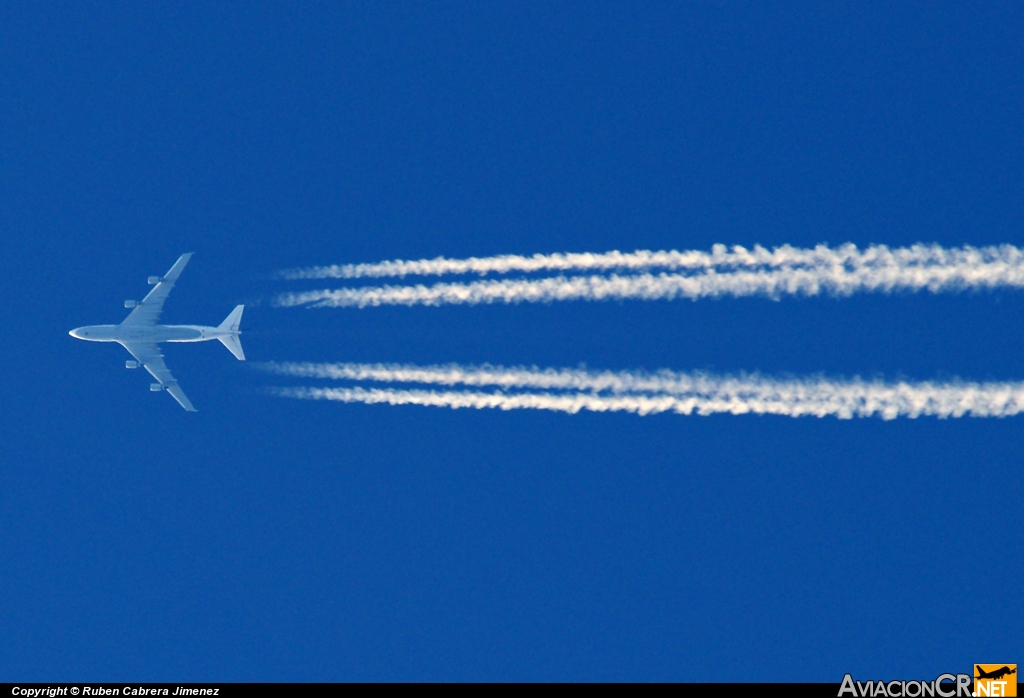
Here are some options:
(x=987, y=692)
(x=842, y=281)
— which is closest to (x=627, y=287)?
(x=842, y=281)

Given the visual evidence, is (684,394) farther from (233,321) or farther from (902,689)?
(233,321)

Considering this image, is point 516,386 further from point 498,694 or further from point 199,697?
point 199,697

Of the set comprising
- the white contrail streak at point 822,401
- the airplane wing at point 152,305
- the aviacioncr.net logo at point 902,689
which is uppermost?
the airplane wing at point 152,305

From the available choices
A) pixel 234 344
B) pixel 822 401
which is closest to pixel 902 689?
pixel 822 401

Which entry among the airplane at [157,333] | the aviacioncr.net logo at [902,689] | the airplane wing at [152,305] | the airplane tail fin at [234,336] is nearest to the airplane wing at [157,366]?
the airplane at [157,333]

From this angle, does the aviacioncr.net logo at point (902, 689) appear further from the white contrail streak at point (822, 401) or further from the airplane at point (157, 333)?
the airplane at point (157, 333)

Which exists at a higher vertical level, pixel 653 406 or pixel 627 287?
pixel 627 287

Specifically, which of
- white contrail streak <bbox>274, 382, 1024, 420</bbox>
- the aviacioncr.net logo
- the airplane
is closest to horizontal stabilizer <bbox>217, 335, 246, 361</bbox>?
the airplane

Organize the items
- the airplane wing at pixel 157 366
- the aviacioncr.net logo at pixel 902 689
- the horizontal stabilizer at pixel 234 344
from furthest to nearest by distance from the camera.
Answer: the airplane wing at pixel 157 366 < the horizontal stabilizer at pixel 234 344 < the aviacioncr.net logo at pixel 902 689
